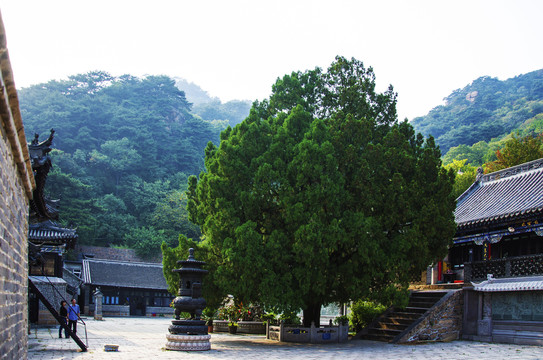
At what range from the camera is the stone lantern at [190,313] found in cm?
1363

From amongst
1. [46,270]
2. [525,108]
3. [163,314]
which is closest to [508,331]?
[46,270]

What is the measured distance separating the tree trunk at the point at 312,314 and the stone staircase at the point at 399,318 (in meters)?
1.77

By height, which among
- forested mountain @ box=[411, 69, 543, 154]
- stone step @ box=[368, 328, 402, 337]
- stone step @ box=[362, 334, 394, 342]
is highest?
forested mountain @ box=[411, 69, 543, 154]

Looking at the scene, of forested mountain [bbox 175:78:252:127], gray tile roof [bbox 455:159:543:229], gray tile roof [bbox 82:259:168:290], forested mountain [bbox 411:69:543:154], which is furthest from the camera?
forested mountain [bbox 175:78:252:127]

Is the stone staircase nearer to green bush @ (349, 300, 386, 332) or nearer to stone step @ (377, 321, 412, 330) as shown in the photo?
stone step @ (377, 321, 412, 330)

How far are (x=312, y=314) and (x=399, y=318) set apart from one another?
2.84 meters

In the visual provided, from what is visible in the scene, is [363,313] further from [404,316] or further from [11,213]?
[11,213]

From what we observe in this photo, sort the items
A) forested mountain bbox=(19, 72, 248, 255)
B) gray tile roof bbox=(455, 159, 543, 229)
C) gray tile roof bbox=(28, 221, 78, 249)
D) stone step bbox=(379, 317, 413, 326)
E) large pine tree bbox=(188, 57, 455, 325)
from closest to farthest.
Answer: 1. large pine tree bbox=(188, 57, 455, 325)
2. gray tile roof bbox=(455, 159, 543, 229)
3. stone step bbox=(379, 317, 413, 326)
4. gray tile roof bbox=(28, 221, 78, 249)
5. forested mountain bbox=(19, 72, 248, 255)

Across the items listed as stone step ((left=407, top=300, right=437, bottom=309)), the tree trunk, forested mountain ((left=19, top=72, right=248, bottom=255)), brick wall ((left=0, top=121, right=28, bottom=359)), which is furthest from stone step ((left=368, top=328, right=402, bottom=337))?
forested mountain ((left=19, top=72, right=248, bottom=255))

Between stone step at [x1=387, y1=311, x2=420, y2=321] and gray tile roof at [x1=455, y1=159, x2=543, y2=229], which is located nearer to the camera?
gray tile roof at [x1=455, y1=159, x2=543, y2=229]

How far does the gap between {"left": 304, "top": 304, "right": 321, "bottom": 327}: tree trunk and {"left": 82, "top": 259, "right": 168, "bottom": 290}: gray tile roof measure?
85.5 ft

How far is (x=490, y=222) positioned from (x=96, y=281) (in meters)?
30.7

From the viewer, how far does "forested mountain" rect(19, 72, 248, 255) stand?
51375 millimetres

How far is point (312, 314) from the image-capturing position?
16.9m
